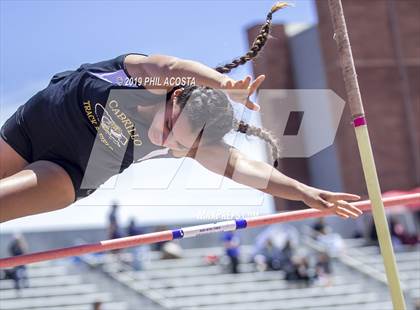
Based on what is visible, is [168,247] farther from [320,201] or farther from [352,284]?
[320,201]

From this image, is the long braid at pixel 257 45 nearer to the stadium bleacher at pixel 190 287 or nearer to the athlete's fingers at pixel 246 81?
the athlete's fingers at pixel 246 81

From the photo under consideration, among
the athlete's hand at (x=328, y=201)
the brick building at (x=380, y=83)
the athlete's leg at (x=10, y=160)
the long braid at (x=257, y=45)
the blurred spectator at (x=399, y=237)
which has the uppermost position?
the brick building at (x=380, y=83)

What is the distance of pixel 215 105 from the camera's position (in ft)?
11.3

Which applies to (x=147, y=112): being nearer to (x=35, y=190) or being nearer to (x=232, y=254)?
(x=35, y=190)

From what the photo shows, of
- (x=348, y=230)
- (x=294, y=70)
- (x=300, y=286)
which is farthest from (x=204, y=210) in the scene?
(x=294, y=70)

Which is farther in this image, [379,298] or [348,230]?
[348,230]

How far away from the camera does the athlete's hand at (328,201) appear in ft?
11.3

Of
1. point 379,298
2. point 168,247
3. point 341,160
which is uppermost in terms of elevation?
point 341,160

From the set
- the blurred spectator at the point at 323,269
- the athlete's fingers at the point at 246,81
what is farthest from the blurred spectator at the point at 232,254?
the athlete's fingers at the point at 246,81

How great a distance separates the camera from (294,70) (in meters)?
20.6

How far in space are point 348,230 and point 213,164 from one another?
13.8 m

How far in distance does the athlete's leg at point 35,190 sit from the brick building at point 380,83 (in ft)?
51.0

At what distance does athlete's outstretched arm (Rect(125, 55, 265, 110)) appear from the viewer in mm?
3020

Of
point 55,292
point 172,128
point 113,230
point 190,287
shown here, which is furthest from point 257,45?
point 190,287
